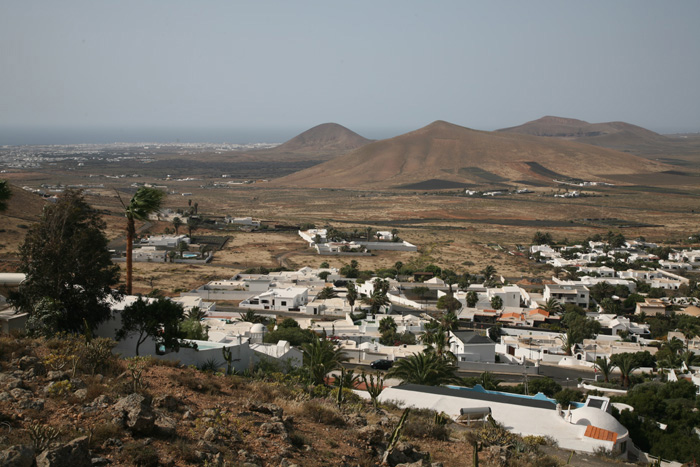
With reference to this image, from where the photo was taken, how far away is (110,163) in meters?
182

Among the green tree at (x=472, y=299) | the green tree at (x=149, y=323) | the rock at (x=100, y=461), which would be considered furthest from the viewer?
the green tree at (x=472, y=299)

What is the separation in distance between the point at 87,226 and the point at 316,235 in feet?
160

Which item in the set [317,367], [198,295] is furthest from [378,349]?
[198,295]

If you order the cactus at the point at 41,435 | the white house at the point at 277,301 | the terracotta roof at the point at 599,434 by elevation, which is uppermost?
the cactus at the point at 41,435

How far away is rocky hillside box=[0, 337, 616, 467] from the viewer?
6.05 meters

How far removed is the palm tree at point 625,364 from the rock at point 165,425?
2024 cm

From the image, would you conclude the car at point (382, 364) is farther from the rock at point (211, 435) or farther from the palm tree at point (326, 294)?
the rock at point (211, 435)

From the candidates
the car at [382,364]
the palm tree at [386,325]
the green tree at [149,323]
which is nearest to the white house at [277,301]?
the palm tree at [386,325]

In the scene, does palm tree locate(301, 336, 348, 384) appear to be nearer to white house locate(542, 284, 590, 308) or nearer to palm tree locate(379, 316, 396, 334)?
palm tree locate(379, 316, 396, 334)

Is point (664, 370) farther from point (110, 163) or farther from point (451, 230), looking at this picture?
point (110, 163)

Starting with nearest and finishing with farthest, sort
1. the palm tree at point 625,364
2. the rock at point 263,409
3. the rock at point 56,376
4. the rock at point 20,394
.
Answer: the rock at point 20,394 → the rock at point 56,376 → the rock at point 263,409 → the palm tree at point 625,364

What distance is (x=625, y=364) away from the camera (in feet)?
77.3

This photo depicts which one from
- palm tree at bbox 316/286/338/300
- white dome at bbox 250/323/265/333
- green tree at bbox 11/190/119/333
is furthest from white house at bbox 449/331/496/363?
green tree at bbox 11/190/119/333

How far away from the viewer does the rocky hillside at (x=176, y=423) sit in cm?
605
